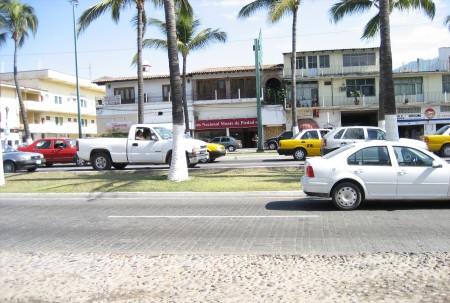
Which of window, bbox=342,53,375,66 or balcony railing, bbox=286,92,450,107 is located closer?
balcony railing, bbox=286,92,450,107

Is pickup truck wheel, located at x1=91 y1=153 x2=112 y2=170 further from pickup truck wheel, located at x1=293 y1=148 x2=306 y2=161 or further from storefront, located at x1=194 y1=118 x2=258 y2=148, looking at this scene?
storefront, located at x1=194 y1=118 x2=258 y2=148

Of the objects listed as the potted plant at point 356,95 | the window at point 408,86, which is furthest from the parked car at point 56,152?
the window at point 408,86

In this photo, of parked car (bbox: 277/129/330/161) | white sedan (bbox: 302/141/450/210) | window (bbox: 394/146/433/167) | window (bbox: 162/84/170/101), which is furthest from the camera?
window (bbox: 162/84/170/101)

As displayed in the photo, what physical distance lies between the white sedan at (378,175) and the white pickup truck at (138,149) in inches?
348

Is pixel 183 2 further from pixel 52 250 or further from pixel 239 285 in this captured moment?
pixel 239 285

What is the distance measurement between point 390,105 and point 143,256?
1049 cm

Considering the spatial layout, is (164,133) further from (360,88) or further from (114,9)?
(360,88)

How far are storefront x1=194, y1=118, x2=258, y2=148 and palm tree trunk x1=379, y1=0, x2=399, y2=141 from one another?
105 ft

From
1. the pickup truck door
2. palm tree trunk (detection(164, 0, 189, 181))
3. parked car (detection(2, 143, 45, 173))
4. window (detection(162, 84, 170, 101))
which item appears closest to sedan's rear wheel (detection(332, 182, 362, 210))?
palm tree trunk (detection(164, 0, 189, 181))

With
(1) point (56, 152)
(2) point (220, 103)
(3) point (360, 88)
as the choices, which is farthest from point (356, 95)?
(1) point (56, 152)

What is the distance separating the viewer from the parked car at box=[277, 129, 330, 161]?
73.1ft

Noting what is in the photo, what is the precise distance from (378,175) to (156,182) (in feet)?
23.4

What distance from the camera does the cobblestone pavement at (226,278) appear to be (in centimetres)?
455

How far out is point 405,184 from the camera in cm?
940
